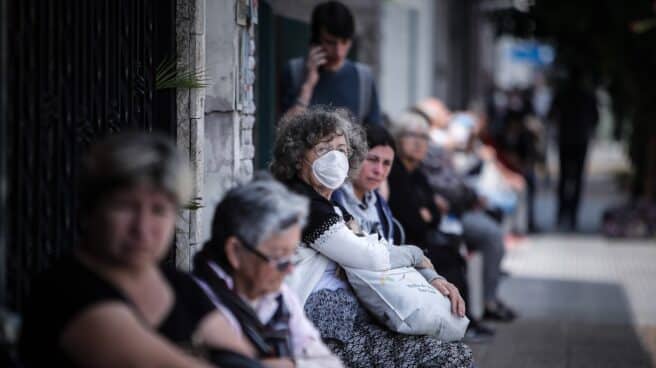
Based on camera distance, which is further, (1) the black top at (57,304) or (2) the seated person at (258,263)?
(2) the seated person at (258,263)

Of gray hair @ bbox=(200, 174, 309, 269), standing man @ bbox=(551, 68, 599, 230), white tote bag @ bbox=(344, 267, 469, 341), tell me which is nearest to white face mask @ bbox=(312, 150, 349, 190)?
white tote bag @ bbox=(344, 267, 469, 341)

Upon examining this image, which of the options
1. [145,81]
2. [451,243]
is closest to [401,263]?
[145,81]

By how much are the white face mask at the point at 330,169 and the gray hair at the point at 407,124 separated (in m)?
2.56

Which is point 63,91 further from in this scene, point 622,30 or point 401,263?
point 622,30

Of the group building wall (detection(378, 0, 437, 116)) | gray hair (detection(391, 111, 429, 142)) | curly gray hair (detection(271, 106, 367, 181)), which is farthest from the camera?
building wall (detection(378, 0, 437, 116))

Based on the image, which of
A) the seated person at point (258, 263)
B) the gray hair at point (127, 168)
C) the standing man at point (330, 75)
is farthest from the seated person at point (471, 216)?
the gray hair at point (127, 168)

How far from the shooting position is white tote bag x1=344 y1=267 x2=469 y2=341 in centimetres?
475

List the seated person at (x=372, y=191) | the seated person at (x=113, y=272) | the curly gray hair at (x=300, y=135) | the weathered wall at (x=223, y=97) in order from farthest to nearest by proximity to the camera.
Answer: the weathered wall at (x=223, y=97) < the seated person at (x=372, y=191) < the curly gray hair at (x=300, y=135) < the seated person at (x=113, y=272)

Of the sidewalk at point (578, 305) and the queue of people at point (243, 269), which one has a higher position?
the queue of people at point (243, 269)

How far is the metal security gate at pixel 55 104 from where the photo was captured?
3.53m

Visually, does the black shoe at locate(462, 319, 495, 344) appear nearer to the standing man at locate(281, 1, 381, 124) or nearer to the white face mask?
the standing man at locate(281, 1, 381, 124)

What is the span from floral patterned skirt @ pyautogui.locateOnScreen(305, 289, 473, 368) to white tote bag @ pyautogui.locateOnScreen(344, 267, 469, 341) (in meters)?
0.05

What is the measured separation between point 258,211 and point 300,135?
1520 millimetres

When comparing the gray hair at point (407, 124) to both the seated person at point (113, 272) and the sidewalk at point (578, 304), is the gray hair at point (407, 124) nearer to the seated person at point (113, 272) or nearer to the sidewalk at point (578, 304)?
the sidewalk at point (578, 304)
